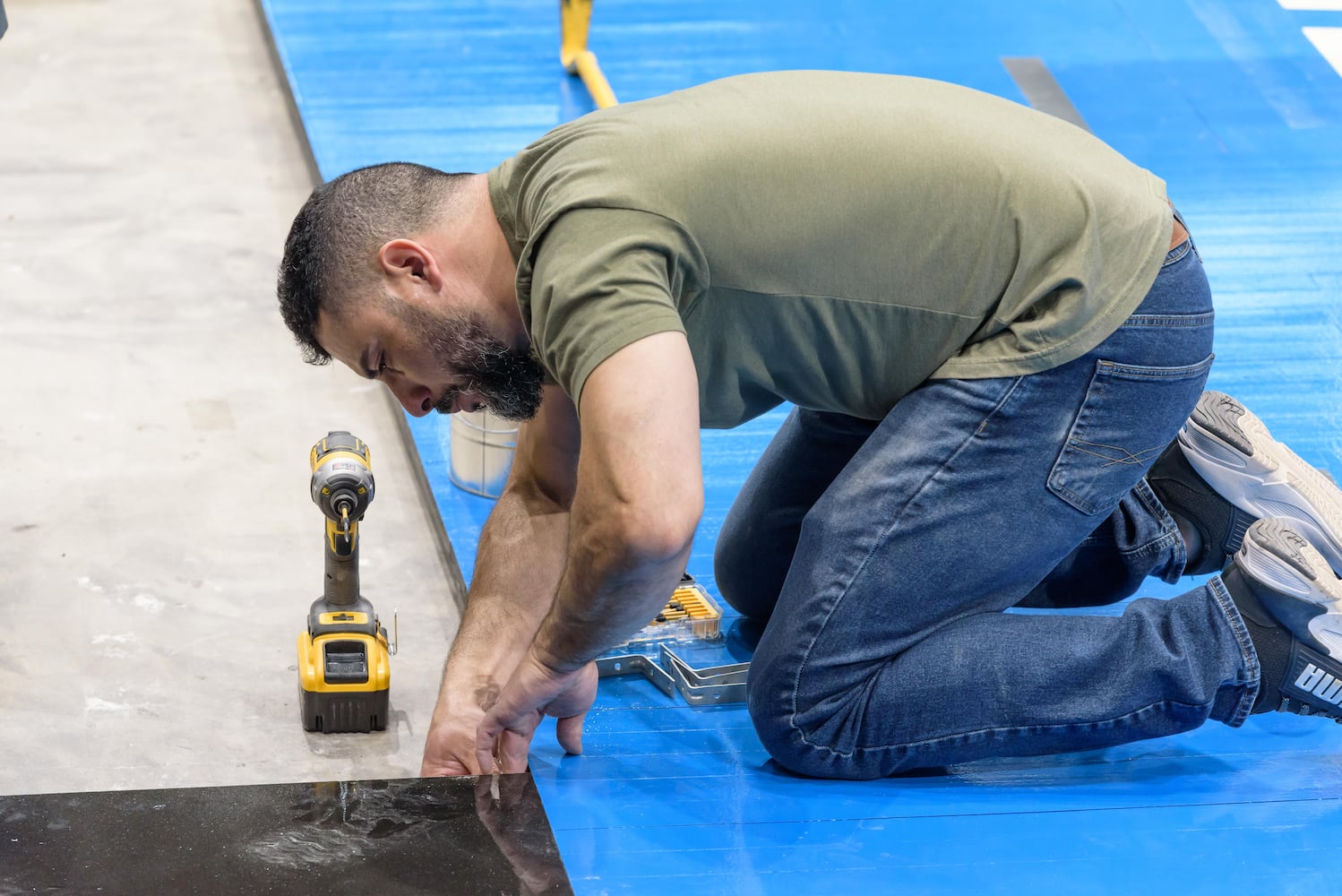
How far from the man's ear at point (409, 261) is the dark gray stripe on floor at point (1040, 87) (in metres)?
2.96

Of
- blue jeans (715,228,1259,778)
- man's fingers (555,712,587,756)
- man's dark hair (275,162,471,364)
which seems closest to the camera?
man's dark hair (275,162,471,364)

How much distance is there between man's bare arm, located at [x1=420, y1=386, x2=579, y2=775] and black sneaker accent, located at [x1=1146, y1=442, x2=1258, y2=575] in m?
1.01

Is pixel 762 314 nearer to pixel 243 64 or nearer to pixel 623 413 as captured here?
pixel 623 413

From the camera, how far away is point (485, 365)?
196 centimetres

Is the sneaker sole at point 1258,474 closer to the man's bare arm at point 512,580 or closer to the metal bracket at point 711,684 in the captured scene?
the metal bracket at point 711,684

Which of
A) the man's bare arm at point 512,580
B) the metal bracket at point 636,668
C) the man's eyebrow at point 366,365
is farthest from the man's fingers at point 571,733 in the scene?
the man's eyebrow at point 366,365

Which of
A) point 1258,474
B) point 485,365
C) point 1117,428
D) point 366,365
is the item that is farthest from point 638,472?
point 1258,474

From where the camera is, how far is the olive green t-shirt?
69.2 inches

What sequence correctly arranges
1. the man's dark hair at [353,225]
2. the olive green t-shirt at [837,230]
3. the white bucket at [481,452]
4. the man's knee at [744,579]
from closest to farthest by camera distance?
the olive green t-shirt at [837,230], the man's dark hair at [353,225], the man's knee at [744,579], the white bucket at [481,452]

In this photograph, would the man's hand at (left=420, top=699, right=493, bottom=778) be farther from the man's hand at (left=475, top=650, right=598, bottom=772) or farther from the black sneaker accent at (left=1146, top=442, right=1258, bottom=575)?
the black sneaker accent at (left=1146, top=442, right=1258, bottom=575)

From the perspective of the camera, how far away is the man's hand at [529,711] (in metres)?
1.91

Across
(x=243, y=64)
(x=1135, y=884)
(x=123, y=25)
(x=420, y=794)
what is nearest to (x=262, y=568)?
(x=420, y=794)

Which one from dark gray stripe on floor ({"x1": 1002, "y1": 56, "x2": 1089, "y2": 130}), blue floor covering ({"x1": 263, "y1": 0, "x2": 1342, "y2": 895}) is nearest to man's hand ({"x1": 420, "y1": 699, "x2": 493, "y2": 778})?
blue floor covering ({"x1": 263, "y1": 0, "x2": 1342, "y2": 895})

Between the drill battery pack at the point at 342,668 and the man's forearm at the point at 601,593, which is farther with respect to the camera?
the drill battery pack at the point at 342,668
